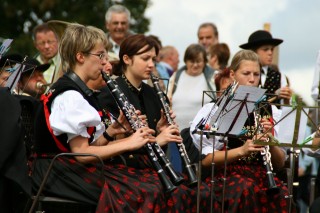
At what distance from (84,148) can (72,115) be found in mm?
278

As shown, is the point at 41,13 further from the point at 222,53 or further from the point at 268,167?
the point at 268,167

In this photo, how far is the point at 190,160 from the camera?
28.1 ft

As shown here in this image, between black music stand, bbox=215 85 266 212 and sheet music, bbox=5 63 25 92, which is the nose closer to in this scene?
black music stand, bbox=215 85 266 212

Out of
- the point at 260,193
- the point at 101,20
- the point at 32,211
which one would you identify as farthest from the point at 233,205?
the point at 101,20

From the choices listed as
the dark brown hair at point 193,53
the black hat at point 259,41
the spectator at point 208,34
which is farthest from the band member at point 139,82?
the spectator at point 208,34

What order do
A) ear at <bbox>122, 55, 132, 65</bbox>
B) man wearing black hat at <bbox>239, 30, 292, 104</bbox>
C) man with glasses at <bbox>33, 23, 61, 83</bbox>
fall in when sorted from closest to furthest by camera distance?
ear at <bbox>122, 55, 132, 65</bbox> → man wearing black hat at <bbox>239, 30, 292, 104</bbox> → man with glasses at <bbox>33, 23, 61, 83</bbox>

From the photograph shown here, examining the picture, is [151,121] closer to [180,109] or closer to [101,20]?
[180,109]

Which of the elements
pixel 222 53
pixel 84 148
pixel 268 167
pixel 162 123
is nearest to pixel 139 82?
pixel 162 123

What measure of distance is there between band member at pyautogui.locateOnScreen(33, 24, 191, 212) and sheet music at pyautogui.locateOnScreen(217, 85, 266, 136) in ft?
1.93

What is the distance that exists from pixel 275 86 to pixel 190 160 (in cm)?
229

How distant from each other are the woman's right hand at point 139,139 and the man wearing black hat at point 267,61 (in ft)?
10.2

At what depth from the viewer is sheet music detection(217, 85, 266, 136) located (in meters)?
7.50

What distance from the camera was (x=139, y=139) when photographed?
7.36 m

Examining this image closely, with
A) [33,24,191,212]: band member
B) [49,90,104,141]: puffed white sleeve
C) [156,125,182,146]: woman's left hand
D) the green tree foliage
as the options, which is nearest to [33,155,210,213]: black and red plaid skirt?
[33,24,191,212]: band member
